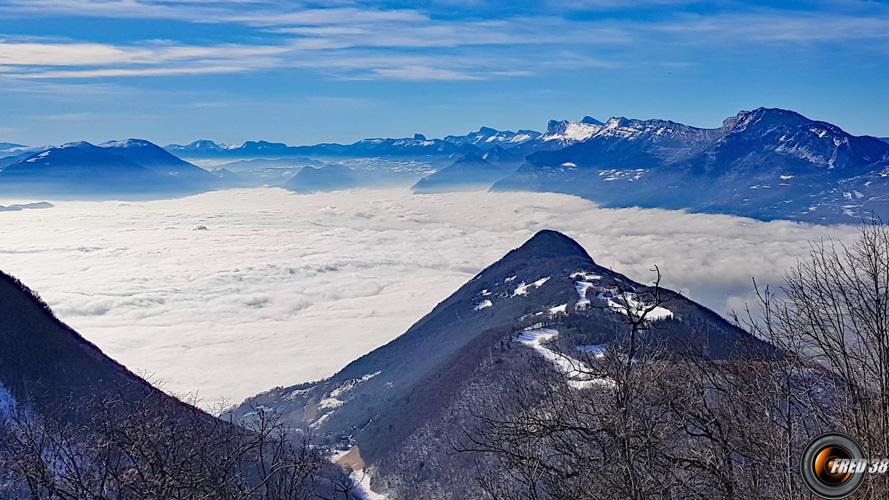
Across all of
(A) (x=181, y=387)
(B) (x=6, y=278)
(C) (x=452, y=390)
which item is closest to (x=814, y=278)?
(B) (x=6, y=278)

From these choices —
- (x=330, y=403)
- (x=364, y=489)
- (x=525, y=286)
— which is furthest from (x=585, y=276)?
(x=364, y=489)

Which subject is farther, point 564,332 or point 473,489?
point 564,332

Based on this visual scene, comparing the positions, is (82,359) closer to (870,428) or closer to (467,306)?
(870,428)

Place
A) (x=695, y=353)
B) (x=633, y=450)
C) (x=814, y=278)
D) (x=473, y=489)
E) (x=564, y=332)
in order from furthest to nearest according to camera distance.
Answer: (x=564, y=332)
(x=473, y=489)
(x=695, y=353)
(x=814, y=278)
(x=633, y=450)

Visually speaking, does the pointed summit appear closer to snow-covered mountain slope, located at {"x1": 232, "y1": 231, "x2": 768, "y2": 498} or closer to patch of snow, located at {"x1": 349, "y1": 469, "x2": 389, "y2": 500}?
snow-covered mountain slope, located at {"x1": 232, "y1": 231, "x2": 768, "y2": 498}

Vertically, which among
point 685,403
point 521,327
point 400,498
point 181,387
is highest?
point 685,403

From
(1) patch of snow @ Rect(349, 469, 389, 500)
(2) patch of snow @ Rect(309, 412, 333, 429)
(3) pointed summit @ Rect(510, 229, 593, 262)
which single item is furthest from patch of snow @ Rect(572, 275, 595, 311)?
(2) patch of snow @ Rect(309, 412, 333, 429)

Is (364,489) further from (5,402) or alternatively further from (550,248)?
(550,248)

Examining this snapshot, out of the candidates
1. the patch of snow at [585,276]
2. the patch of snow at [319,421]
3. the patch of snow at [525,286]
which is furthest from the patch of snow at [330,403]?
the patch of snow at [585,276]

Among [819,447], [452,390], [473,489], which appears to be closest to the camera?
[819,447]
